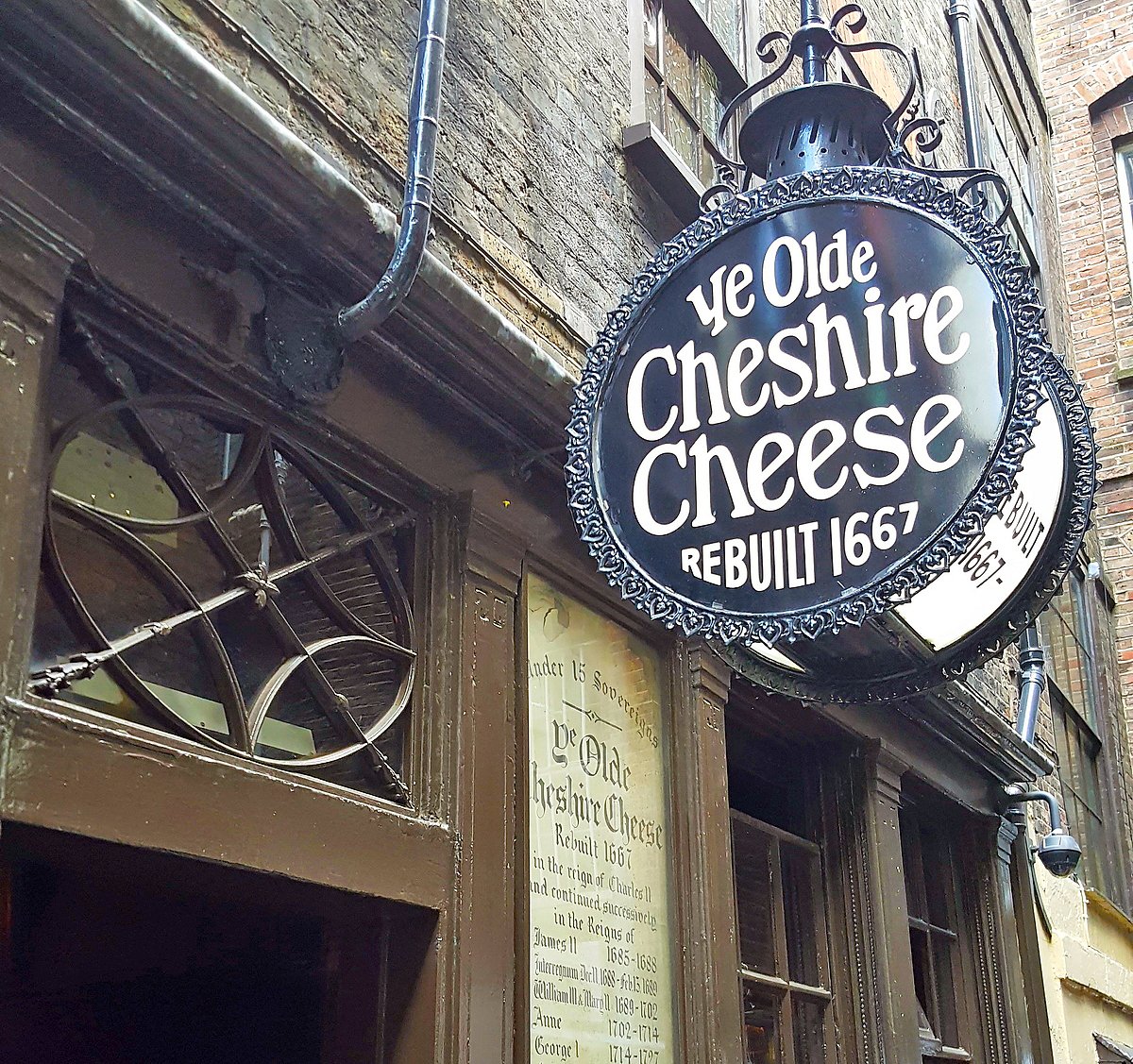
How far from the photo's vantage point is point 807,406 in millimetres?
3301

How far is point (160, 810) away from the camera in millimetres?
2973

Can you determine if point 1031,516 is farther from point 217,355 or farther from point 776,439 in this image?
point 217,355

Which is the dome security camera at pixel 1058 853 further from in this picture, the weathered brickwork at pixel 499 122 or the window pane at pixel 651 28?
the window pane at pixel 651 28

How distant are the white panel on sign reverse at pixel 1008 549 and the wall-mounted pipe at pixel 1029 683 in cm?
525

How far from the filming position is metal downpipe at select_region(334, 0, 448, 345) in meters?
3.59

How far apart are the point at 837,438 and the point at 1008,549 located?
599mm

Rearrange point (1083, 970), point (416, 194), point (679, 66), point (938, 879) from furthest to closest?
point (1083, 970)
point (938, 879)
point (679, 66)
point (416, 194)

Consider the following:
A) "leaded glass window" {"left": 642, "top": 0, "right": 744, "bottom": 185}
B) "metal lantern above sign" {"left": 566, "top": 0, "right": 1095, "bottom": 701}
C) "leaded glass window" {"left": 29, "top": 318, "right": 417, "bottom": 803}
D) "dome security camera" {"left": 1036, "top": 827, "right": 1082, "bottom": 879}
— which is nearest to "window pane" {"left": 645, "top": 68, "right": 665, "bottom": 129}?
"leaded glass window" {"left": 642, "top": 0, "right": 744, "bottom": 185}

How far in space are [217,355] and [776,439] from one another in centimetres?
136

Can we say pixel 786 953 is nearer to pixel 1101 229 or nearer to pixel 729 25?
pixel 729 25

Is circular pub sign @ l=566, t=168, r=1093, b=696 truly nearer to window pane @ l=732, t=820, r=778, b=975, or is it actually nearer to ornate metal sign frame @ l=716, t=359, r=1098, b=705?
ornate metal sign frame @ l=716, t=359, r=1098, b=705

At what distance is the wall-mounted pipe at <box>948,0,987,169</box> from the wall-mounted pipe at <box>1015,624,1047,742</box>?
304 cm

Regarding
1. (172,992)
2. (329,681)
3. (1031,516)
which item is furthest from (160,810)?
(1031,516)

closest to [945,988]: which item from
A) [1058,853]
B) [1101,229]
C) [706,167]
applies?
[1058,853]
